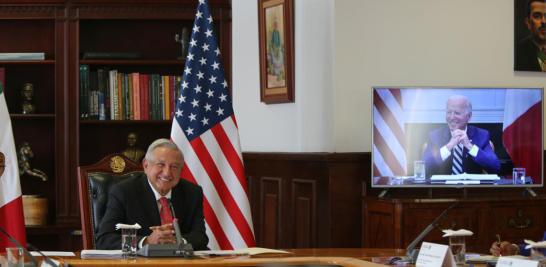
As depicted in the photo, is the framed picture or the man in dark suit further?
the framed picture

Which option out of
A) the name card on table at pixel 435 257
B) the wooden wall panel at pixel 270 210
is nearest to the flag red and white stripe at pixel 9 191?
the wooden wall panel at pixel 270 210

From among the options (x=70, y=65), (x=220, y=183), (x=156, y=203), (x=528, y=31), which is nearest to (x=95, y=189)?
(x=156, y=203)

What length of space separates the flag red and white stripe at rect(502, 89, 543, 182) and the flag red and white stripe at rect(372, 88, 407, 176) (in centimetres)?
61

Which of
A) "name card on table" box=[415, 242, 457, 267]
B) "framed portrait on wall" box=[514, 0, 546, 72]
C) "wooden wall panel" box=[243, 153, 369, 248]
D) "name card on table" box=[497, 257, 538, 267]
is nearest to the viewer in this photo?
"name card on table" box=[497, 257, 538, 267]

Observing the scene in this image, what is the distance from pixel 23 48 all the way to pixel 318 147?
2.40 m

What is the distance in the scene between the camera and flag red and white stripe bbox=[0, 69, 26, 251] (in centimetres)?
487

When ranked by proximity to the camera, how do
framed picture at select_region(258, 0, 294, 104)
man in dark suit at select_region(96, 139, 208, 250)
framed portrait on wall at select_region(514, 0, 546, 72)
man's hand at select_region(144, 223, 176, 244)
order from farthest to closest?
framed portrait on wall at select_region(514, 0, 546, 72) < framed picture at select_region(258, 0, 294, 104) < man in dark suit at select_region(96, 139, 208, 250) < man's hand at select_region(144, 223, 176, 244)

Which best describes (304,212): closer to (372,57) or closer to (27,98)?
(372,57)

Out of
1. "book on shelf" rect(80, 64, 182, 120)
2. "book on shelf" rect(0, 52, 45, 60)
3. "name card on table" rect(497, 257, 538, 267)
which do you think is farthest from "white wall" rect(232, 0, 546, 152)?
"name card on table" rect(497, 257, 538, 267)

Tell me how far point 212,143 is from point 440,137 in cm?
129

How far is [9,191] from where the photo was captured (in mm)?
4906

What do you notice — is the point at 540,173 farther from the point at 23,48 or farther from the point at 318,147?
the point at 23,48

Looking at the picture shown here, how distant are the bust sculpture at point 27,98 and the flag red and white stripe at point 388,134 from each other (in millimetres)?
2514

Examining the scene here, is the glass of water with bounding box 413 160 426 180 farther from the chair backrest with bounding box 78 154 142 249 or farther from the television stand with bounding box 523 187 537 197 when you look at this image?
the chair backrest with bounding box 78 154 142 249
